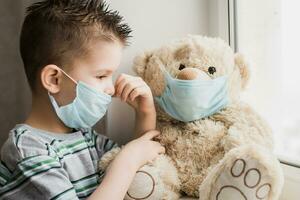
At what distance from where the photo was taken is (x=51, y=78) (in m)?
0.91

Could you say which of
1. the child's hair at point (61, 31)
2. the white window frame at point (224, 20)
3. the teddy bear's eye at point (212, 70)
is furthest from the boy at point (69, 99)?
the white window frame at point (224, 20)

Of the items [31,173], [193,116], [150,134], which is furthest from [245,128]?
[31,173]

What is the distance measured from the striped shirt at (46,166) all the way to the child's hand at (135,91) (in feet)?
0.50

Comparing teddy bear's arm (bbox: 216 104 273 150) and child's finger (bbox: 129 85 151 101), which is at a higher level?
child's finger (bbox: 129 85 151 101)

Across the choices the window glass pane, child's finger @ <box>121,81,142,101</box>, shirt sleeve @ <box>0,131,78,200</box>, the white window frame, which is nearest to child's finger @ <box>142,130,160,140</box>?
child's finger @ <box>121,81,142,101</box>

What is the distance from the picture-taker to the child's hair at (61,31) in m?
0.90

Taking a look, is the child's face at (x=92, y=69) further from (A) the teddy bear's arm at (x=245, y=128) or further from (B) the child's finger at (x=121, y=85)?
(A) the teddy bear's arm at (x=245, y=128)

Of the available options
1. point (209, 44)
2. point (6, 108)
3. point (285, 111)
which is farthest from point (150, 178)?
point (6, 108)

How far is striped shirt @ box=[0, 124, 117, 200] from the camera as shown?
0.83 m

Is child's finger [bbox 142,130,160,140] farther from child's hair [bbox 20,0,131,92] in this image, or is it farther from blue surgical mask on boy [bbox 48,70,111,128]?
child's hair [bbox 20,0,131,92]

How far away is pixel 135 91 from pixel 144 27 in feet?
0.88

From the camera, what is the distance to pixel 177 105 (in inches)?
36.6

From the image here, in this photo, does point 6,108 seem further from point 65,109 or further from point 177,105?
point 177,105

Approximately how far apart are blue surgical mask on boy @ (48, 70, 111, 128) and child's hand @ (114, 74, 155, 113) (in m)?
0.04
